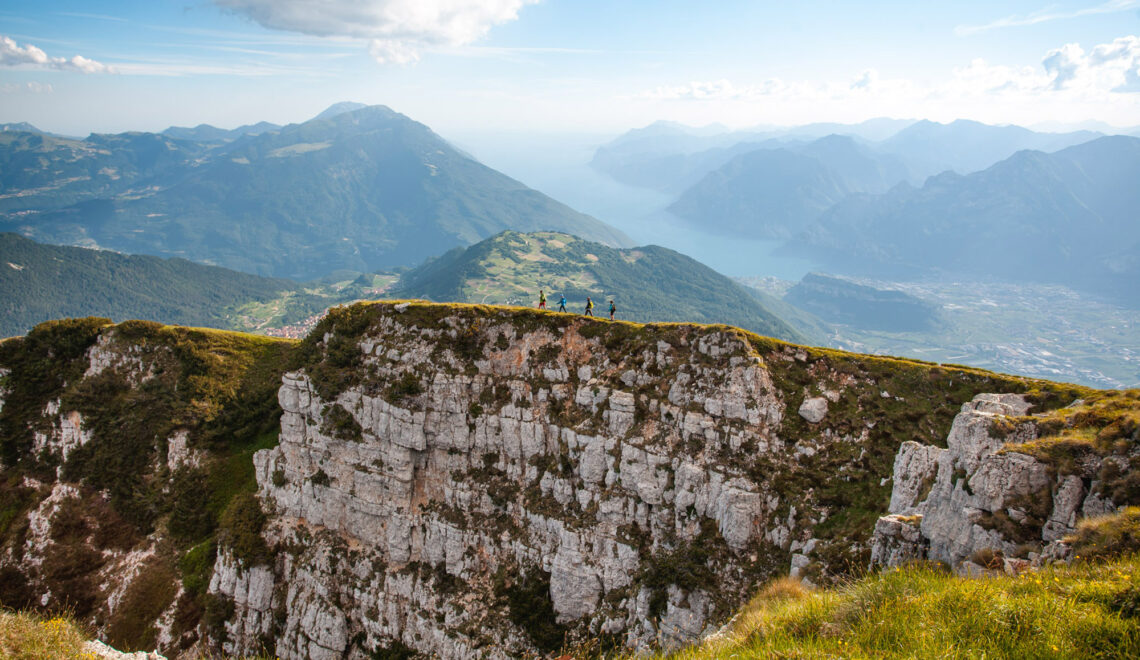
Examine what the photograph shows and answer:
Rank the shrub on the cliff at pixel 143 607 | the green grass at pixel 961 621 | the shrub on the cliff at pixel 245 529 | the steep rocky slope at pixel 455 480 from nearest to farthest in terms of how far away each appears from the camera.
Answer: the green grass at pixel 961 621
the steep rocky slope at pixel 455 480
the shrub on the cliff at pixel 143 607
the shrub on the cliff at pixel 245 529

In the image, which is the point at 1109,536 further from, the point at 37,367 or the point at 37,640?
the point at 37,367

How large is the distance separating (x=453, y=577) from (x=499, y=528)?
5.10 m

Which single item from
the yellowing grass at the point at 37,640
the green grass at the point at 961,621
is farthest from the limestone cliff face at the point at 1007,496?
the yellowing grass at the point at 37,640

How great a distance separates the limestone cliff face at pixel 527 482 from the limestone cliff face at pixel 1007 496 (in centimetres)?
793

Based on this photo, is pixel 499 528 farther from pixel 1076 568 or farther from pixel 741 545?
pixel 1076 568

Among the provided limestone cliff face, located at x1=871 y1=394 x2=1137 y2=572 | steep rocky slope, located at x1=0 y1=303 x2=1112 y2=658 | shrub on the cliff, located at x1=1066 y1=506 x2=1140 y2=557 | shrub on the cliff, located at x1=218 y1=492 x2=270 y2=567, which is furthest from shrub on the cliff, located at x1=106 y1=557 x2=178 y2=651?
shrub on the cliff, located at x1=1066 y1=506 x2=1140 y2=557

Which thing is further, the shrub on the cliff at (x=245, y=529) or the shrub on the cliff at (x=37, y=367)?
the shrub on the cliff at (x=37, y=367)

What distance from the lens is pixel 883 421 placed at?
33.8m

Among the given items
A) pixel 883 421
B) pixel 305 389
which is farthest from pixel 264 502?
pixel 883 421

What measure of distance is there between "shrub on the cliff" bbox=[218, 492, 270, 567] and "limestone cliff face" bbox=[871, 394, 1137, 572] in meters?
43.2

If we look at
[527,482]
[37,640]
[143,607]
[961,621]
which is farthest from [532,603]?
[961,621]

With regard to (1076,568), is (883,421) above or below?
below

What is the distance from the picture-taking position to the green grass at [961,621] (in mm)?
8516

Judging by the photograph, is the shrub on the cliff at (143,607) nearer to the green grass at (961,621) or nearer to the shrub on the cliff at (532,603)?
the shrub on the cliff at (532,603)
